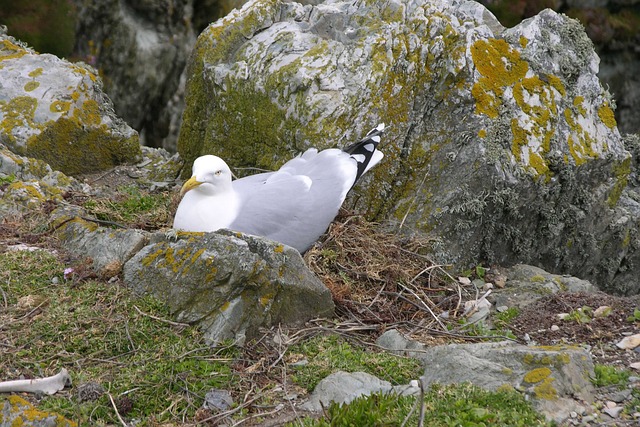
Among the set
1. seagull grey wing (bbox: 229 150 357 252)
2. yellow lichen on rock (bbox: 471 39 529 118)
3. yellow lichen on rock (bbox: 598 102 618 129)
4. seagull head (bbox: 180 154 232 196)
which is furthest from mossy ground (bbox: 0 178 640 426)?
yellow lichen on rock (bbox: 598 102 618 129)

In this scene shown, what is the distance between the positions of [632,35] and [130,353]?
1261 cm

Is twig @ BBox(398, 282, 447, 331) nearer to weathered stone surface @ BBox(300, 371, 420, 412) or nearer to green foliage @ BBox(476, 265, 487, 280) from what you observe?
green foliage @ BBox(476, 265, 487, 280)

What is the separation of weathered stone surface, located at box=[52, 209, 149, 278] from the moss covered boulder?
2.32 meters

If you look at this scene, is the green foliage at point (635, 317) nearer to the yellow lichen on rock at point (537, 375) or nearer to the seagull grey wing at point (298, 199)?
the yellow lichen on rock at point (537, 375)

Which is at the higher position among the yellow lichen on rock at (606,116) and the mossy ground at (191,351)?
the yellow lichen on rock at (606,116)

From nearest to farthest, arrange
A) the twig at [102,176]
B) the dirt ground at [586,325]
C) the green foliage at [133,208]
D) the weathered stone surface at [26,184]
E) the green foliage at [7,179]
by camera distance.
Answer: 1. the dirt ground at [586,325]
2. the weathered stone surface at [26,184]
3. the green foliage at [133,208]
4. the green foliage at [7,179]
5. the twig at [102,176]

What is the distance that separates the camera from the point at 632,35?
1407 centimetres

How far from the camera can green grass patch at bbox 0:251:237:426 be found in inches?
150

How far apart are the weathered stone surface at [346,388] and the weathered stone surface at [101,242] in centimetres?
157

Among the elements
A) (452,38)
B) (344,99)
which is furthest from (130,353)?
(452,38)

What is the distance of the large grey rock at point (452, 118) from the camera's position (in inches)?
252

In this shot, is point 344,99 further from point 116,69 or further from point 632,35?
point 632,35

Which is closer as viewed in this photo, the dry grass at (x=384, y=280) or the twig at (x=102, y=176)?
the dry grass at (x=384, y=280)

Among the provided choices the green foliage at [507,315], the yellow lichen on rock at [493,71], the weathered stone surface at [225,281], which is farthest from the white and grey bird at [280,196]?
the green foliage at [507,315]
